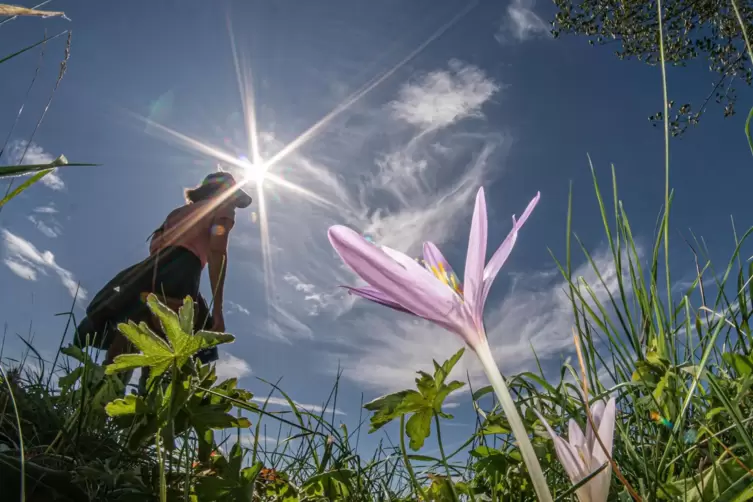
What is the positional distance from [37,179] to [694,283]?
1653 millimetres

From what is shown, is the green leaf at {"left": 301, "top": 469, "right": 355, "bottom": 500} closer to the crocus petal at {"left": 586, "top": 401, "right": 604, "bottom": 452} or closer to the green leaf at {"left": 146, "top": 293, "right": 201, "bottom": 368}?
the green leaf at {"left": 146, "top": 293, "right": 201, "bottom": 368}

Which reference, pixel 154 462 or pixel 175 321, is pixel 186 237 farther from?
pixel 175 321

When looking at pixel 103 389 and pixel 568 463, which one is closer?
pixel 568 463

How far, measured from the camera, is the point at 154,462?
1261 mm

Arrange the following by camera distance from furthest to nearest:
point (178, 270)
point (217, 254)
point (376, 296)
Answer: point (217, 254), point (178, 270), point (376, 296)

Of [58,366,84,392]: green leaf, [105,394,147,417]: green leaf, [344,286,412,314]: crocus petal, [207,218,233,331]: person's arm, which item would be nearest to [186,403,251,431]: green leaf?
[105,394,147,417]: green leaf

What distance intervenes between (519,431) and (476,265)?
169 mm

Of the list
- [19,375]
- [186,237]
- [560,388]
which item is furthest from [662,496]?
[186,237]

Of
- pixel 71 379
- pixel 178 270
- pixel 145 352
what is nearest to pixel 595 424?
pixel 145 352

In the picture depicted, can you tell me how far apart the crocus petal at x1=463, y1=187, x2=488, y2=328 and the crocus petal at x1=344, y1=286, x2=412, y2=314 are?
0.07 m

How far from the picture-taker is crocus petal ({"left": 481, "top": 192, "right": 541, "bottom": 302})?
0.59 metres

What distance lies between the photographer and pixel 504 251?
2.00 ft

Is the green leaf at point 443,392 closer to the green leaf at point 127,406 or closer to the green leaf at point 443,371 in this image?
the green leaf at point 443,371

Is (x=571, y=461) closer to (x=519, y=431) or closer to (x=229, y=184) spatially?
(x=519, y=431)
